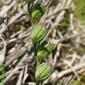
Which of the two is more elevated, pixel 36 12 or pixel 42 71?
pixel 36 12

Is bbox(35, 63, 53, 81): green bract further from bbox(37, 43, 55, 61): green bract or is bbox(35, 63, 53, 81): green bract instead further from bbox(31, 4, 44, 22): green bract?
bbox(31, 4, 44, 22): green bract

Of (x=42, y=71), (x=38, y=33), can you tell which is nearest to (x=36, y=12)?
(x=38, y=33)

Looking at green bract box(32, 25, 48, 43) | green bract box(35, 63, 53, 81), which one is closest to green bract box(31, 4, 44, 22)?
green bract box(32, 25, 48, 43)

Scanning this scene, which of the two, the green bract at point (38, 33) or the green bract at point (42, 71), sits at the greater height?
the green bract at point (38, 33)

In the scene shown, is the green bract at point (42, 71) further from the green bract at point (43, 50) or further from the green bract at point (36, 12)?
the green bract at point (36, 12)

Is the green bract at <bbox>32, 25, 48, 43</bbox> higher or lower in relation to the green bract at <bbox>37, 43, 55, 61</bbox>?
higher

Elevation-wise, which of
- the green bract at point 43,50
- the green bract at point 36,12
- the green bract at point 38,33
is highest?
the green bract at point 36,12

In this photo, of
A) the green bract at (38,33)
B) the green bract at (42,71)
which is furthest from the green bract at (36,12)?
the green bract at (42,71)

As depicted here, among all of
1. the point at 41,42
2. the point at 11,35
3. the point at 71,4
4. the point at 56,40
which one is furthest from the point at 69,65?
the point at 41,42

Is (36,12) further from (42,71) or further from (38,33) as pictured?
(42,71)
